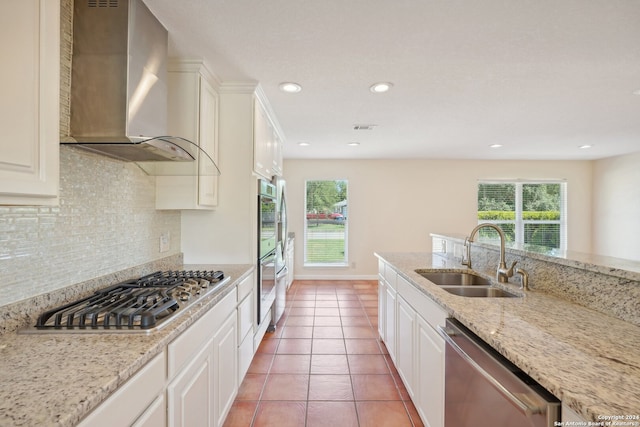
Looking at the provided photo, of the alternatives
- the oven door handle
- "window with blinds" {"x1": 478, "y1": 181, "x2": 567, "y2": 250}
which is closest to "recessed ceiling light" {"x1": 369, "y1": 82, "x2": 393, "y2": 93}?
the oven door handle

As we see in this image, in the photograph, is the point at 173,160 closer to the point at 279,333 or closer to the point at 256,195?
the point at 256,195

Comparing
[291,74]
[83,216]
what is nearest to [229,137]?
[291,74]

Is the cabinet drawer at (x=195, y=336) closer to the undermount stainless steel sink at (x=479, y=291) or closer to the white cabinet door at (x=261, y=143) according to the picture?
the white cabinet door at (x=261, y=143)

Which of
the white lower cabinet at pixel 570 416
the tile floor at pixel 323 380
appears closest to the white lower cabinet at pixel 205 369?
the tile floor at pixel 323 380

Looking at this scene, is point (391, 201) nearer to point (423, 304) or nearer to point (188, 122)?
point (423, 304)

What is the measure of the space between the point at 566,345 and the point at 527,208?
586 cm

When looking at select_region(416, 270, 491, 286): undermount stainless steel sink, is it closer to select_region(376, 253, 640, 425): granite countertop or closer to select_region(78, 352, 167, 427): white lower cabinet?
select_region(376, 253, 640, 425): granite countertop

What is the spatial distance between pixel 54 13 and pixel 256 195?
1577mm

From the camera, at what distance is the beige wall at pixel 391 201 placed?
18.3 ft

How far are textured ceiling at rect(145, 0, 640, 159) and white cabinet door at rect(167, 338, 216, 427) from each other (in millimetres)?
1686

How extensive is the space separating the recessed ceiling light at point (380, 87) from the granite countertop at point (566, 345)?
162cm

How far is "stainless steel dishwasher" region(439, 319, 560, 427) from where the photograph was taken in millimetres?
804

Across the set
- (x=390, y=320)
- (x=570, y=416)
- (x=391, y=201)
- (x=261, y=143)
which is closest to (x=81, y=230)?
(x=261, y=143)

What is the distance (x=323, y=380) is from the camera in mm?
2236
